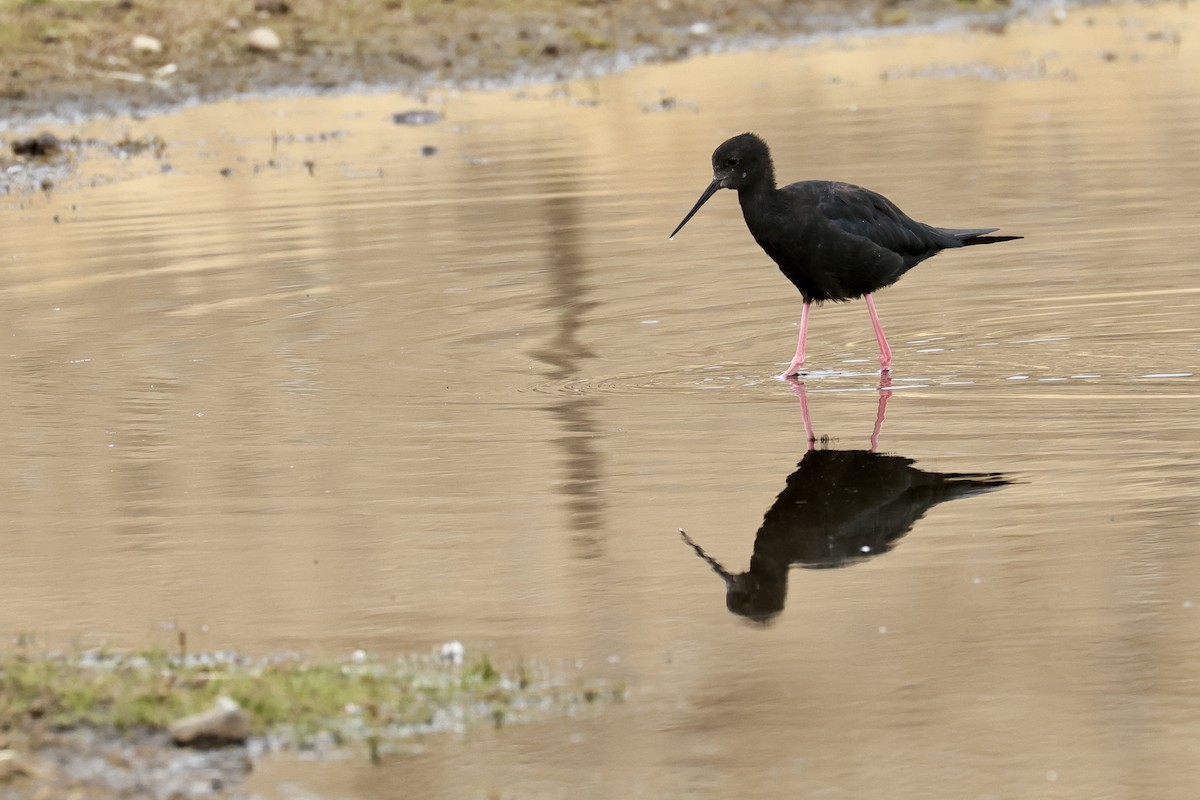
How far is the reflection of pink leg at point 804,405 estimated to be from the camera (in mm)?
7635

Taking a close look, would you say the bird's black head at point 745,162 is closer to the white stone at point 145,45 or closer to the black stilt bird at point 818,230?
the black stilt bird at point 818,230

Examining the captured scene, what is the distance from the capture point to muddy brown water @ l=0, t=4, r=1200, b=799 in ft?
15.2

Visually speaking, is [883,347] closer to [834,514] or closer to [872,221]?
[872,221]

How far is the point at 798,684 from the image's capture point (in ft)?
16.1

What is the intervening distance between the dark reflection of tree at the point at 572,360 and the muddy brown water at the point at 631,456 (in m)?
0.03

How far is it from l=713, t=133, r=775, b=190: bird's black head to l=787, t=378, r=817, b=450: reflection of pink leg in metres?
1.05

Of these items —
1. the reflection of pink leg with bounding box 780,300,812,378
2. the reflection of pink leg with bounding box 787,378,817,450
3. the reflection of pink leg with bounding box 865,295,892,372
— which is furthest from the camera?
the reflection of pink leg with bounding box 865,295,892,372

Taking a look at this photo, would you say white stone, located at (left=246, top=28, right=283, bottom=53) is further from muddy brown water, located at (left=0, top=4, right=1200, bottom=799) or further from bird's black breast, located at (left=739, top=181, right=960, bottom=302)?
bird's black breast, located at (left=739, top=181, right=960, bottom=302)

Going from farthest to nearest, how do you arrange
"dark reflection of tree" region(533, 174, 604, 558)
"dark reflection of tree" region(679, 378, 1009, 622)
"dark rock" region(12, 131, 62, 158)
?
"dark rock" region(12, 131, 62, 158), "dark reflection of tree" region(533, 174, 604, 558), "dark reflection of tree" region(679, 378, 1009, 622)

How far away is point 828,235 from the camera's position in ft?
29.3

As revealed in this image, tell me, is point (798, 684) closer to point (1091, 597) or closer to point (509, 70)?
point (1091, 597)

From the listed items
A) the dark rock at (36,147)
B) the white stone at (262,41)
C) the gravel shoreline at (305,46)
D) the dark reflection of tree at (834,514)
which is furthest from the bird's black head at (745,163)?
the white stone at (262,41)

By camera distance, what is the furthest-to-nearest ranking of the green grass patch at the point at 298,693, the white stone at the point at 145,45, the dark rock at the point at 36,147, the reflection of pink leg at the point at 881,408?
the white stone at the point at 145,45
the dark rock at the point at 36,147
the reflection of pink leg at the point at 881,408
the green grass patch at the point at 298,693

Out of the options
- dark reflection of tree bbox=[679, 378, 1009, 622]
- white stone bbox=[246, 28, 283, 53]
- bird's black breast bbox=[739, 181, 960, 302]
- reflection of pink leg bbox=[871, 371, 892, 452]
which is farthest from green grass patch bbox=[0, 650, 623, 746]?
white stone bbox=[246, 28, 283, 53]
